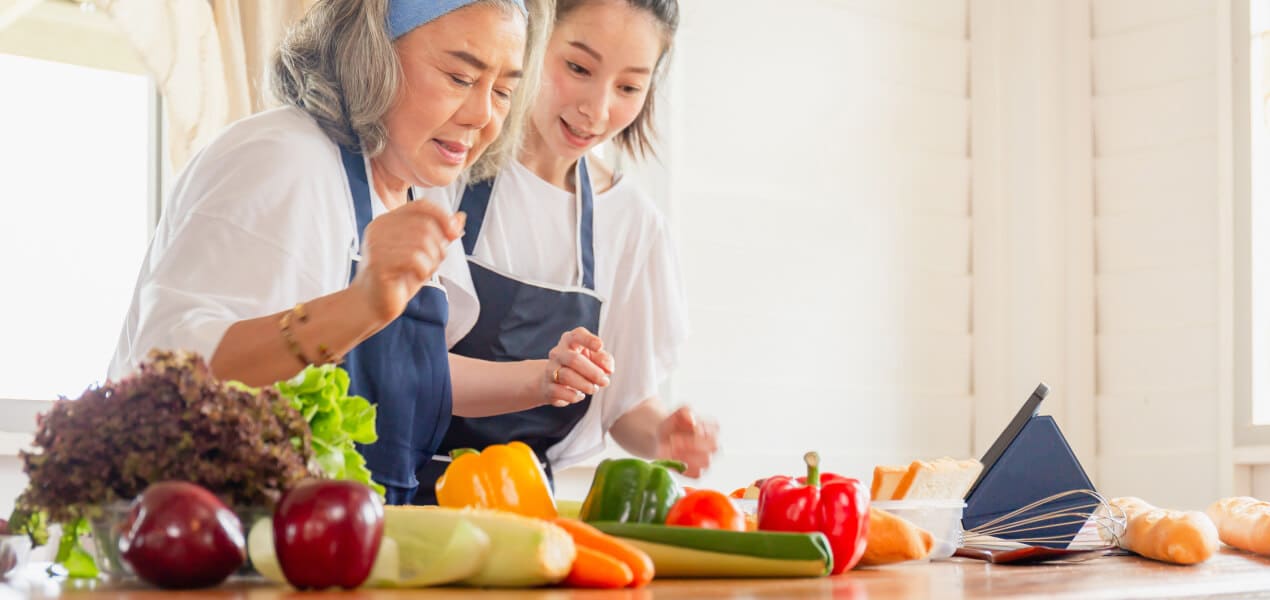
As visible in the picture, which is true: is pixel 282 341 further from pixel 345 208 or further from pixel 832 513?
pixel 832 513

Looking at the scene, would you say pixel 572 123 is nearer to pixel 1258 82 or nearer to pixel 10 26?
pixel 10 26

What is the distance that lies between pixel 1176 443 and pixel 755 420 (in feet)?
4.72

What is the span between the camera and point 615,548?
3.78 feet

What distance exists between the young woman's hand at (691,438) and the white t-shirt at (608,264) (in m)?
0.58

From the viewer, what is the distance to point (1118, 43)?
485 cm

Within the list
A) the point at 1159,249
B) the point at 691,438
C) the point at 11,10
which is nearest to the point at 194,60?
the point at 11,10

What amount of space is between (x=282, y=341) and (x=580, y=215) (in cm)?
→ 110

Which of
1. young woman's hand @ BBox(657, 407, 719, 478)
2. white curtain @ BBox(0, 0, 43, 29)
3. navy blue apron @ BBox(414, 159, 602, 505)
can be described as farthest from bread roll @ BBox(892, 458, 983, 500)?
white curtain @ BBox(0, 0, 43, 29)

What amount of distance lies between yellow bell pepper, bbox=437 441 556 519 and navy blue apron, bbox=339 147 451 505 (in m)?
0.59

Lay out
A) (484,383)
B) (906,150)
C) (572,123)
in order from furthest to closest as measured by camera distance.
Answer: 1. (906,150)
2. (572,123)
3. (484,383)

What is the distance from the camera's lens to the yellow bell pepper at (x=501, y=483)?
1347 mm

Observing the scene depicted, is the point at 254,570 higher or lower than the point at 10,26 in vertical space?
lower

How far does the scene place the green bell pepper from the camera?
132 cm

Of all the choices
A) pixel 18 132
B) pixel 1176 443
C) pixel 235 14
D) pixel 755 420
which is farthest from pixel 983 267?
pixel 18 132
